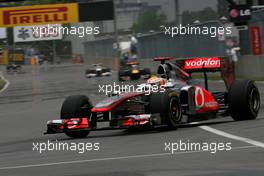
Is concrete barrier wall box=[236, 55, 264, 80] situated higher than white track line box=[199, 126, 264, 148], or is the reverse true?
white track line box=[199, 126, 264, 148]

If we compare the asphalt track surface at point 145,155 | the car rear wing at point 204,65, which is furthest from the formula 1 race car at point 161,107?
the car rear wing at point 204,65

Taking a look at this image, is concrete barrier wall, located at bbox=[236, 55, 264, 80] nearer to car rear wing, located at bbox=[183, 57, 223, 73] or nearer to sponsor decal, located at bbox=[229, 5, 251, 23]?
sponsor decal, located at bbox=[229, 5, 251, 23]

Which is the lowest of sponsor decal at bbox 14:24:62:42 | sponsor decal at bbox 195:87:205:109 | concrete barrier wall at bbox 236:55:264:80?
sponsor decal at bbox 14:24:62:42

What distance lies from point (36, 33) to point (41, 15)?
30633 millimetres

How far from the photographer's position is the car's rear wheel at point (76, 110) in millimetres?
13148

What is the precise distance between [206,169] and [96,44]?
2706 inches

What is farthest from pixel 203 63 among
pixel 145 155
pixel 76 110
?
pixel 145 155

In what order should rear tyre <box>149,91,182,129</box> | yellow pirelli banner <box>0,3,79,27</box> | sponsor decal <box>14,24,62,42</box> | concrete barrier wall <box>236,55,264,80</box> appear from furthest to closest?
sponsor decal <box>14,24,62,42</box> < yellow pirelli banner <box>0,3,79,27</box> < concrete barrier wall <box>236,55,264,80</box> < rear tyre <box>149,91,182,129</box>

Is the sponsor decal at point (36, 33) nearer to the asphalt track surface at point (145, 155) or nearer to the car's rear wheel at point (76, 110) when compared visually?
the car's rear wheel at point (76, 110)

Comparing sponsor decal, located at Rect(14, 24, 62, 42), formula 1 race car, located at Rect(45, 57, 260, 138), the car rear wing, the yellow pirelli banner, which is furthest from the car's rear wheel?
sponsor decal, located at Rect(14, 24, 62, 42)

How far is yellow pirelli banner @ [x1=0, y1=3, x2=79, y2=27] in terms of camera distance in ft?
172

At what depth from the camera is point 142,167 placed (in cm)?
867

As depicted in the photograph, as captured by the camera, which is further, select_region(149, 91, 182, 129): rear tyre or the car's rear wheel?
the car's rear wheel

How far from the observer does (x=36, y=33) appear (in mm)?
82688
